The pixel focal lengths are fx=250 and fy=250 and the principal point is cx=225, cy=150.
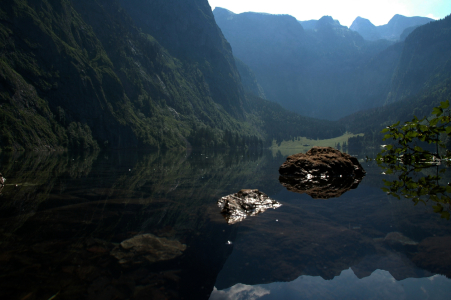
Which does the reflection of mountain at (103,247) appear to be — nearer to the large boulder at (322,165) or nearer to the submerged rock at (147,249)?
the submerged rock at (147,249)

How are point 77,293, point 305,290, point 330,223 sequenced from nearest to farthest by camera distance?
1. point 77,293
2. point 305,290
3. point 330,223

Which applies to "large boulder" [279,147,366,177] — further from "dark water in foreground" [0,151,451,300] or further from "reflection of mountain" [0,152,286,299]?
"reflection of mountain" [0,152,286,299]

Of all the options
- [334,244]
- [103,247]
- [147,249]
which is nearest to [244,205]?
[334,244]

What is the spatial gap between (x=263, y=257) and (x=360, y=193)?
31.4 feet

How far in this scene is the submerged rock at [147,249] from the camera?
584 cm

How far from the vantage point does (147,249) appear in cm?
630

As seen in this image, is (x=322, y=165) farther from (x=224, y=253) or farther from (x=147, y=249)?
(x=147, y=249)

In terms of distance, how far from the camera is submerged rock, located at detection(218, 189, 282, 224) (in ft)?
31.1

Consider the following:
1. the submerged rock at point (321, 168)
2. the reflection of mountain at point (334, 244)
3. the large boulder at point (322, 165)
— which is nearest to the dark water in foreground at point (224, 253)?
the reflection of mountain at point (334, 244)

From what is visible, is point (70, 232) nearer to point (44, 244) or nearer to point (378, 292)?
point (44, 244)

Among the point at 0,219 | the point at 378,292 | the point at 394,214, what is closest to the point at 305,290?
the point at 378,292

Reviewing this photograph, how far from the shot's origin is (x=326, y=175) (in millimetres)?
20484

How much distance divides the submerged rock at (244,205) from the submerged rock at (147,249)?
2.58 m

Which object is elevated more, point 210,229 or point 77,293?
point 77,293
